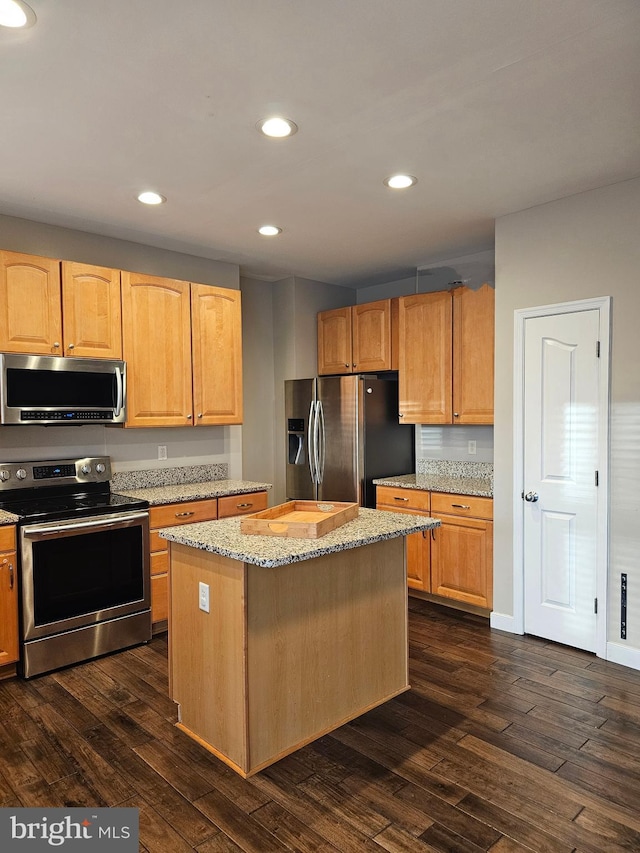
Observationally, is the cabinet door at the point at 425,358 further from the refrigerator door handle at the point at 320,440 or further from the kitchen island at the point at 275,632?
the kitchen island at the point at 275,632

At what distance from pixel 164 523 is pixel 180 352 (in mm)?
1203

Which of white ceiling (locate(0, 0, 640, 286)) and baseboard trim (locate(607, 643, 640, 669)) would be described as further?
baseboard trim (locate(607, 643, 640, 669))

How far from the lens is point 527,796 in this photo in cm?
211

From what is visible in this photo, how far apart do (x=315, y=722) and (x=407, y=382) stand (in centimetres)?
283

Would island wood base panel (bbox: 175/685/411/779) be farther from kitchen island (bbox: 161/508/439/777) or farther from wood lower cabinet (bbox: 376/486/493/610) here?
wood lower cabinet (bbox: 376/486/493/610)

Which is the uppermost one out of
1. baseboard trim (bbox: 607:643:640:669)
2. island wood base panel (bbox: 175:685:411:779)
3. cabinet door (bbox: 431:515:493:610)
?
cabinet door (bbox: 431:515:493:610)

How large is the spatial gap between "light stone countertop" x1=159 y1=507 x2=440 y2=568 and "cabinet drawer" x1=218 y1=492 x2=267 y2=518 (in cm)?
130

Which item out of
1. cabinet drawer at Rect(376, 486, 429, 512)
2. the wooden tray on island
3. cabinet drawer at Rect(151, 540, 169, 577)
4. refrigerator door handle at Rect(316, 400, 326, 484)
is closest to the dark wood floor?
cabinet drawer at Rect(151, 540, 169, 577)

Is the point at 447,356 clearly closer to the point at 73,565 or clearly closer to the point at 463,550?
the point at 463,550

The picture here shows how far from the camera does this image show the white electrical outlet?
2400mm

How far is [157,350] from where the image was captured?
13.0ft

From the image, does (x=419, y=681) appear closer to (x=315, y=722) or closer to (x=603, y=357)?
(x=315, y=722)

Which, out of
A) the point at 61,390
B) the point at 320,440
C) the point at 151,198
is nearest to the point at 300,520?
the point at 61,390

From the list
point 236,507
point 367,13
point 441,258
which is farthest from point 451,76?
point 236,507
